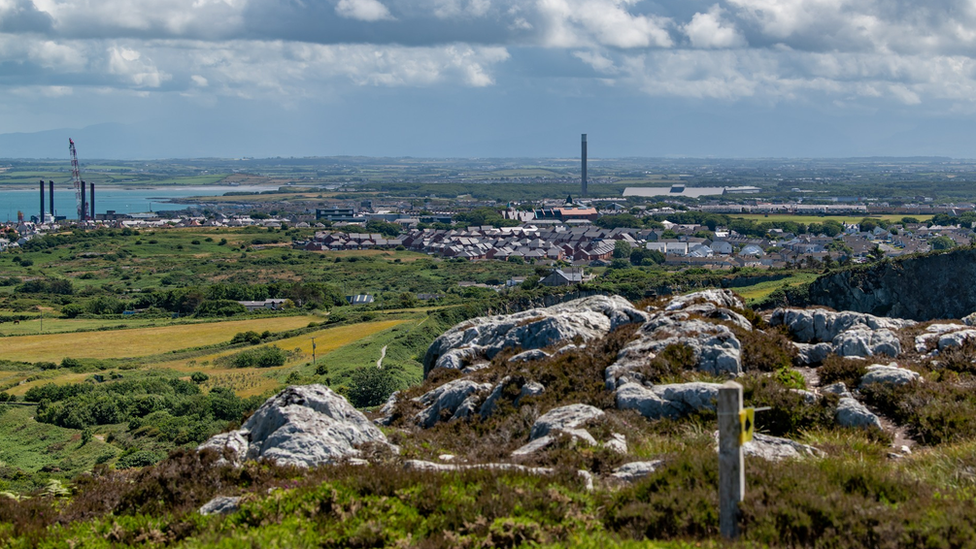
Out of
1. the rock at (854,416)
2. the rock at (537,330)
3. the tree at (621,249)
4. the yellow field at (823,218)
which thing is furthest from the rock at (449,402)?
the yellow field at (823,218)

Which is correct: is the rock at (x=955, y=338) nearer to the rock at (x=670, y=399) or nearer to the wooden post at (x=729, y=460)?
the rock at (x=670, y=399)

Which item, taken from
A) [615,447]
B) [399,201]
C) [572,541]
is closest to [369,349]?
[615,447]

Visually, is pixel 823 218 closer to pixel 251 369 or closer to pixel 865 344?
pixel 251 369

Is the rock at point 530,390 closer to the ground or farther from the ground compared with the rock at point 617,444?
closer to the ground

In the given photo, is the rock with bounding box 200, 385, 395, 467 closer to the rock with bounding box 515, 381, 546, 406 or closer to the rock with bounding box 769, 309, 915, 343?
the rock with bounding box 515, 381, 546, 406

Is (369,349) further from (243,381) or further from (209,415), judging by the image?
(209,415)

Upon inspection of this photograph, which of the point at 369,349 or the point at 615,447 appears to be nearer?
the point at 615,447
